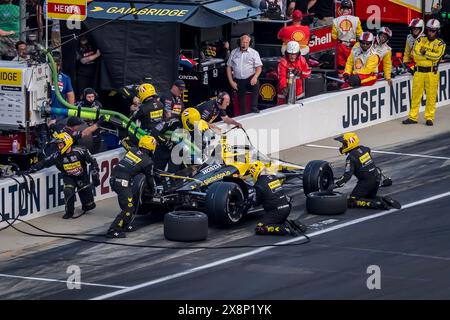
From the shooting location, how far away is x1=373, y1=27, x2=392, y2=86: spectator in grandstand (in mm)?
27531

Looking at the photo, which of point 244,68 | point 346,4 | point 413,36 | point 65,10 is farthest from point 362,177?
point 346,4

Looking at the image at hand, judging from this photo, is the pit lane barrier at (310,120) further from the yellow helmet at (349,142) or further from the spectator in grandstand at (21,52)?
the yellow helmet at (349,142)

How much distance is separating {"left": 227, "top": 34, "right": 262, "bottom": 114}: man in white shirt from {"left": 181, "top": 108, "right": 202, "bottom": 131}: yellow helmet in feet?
15.3

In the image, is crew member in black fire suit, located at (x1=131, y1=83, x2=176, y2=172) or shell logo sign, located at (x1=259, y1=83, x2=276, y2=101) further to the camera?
shell logo sign, located at (x1=259, y1=83, x2=276, y2=101)

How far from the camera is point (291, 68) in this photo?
2669 centimetres

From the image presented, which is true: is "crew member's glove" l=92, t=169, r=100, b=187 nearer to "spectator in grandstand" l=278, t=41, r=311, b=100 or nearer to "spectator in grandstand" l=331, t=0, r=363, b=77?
"spectator in grandstand" l=278, t=41, r=311, b=100

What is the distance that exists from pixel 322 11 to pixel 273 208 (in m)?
12.3

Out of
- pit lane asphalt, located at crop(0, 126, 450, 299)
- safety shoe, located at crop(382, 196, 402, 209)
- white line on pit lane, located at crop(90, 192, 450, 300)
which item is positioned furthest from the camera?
safety shoe, located at crop(382, 196, 402, 209)

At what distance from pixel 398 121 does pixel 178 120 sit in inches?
284

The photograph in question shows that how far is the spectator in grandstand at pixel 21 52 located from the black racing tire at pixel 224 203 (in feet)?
16.3

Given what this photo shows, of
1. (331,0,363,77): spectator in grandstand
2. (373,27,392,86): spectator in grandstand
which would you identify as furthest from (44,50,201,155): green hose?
(331,0,363,77): spectator in grandstand

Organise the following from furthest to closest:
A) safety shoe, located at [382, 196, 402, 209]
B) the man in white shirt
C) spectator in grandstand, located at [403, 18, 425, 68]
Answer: spectator in grandstand, located at [403, 18, 425, 68] → the man in white shirt → safety shoe, located at [382, 196, 402, 209]

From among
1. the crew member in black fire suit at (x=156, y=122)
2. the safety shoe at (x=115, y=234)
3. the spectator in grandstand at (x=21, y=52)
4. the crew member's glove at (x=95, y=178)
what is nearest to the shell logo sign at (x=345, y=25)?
the crew member in black fire suit at (x=156, y=122)

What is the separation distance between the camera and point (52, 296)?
17.2 meters
